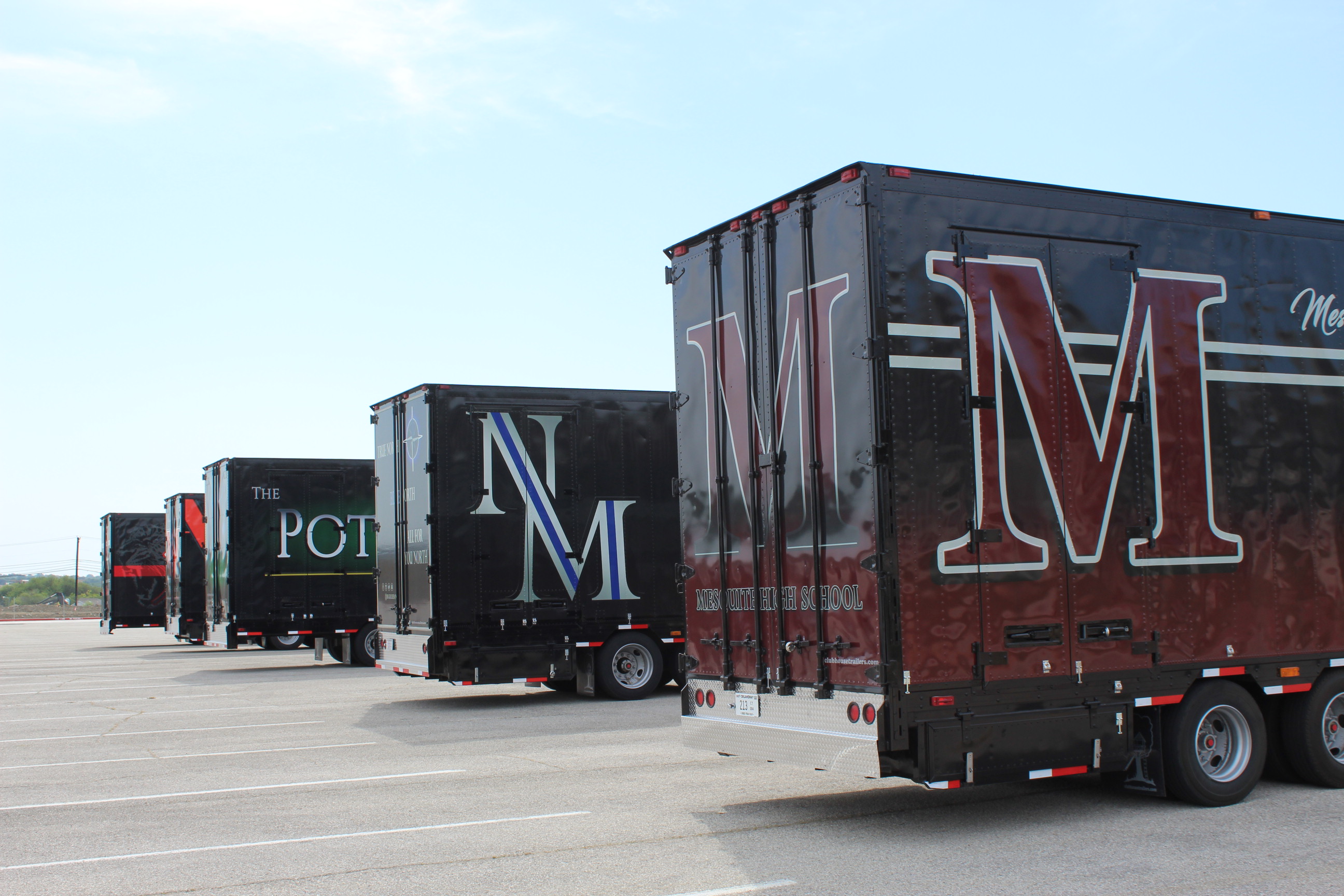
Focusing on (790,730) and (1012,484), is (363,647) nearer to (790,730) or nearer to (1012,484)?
(790,730)

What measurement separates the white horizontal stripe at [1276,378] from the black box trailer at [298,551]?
17544 millimetres

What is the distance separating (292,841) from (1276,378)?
735 centimetres

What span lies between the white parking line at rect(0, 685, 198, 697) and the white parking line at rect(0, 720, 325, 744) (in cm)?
641

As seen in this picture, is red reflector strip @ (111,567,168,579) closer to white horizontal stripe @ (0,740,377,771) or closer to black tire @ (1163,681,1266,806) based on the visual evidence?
white horizontal stripe @ (0,740,377,771)

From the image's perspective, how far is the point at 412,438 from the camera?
15945 mm

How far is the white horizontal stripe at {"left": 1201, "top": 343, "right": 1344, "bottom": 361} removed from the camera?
8695 mm

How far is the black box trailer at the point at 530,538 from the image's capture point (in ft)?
Result: 50.8

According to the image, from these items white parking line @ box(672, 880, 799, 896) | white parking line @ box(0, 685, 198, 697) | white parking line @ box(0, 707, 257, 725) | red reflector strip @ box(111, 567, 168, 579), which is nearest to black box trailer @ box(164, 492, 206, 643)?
red reflector strip @ box(111, 567, 168, 579)

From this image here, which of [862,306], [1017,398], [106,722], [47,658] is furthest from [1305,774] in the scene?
[47,658]

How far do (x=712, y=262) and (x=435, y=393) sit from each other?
7.49 meters

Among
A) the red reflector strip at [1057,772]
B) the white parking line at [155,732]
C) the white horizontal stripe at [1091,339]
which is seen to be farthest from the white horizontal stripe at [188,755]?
the white horizontal stripe at [1091,339]

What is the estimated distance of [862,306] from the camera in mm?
7355

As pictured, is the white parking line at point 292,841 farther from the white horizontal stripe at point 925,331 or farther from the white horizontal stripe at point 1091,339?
the white horizontal stripe at point 1091,339

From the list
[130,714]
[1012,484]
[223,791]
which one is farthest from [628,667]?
[1012,484]
